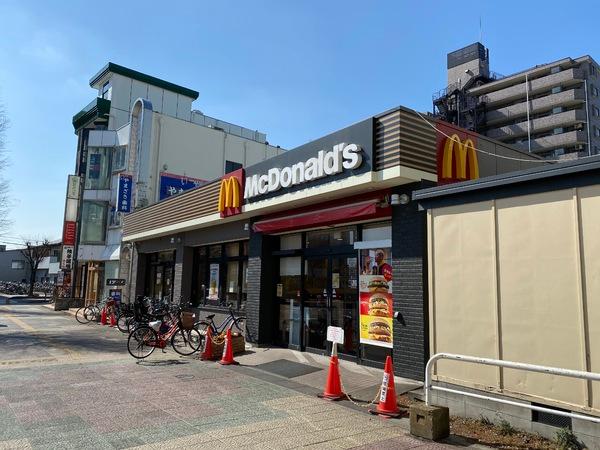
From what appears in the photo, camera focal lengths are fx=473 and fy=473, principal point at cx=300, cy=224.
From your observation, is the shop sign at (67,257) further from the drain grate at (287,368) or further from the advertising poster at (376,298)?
the advertising poster at (376,298)

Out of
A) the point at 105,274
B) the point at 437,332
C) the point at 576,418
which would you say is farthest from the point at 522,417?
the point at 105,274

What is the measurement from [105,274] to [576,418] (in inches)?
1103

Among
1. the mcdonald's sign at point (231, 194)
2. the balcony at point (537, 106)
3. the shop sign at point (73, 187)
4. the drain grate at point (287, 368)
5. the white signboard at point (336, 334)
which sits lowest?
the drain grate at point (287, 368)

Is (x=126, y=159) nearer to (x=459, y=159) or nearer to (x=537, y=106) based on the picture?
(x=459, y=159)

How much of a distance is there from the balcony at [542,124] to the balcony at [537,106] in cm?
128

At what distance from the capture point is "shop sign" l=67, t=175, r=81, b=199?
32250mm

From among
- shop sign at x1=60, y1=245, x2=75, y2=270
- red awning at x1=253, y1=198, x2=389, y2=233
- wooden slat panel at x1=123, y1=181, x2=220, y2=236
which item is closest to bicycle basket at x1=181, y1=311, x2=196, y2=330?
red awning at x1=253, y1=198, x2=389, y2=233

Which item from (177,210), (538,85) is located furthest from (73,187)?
(538,85)

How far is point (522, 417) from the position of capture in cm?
595

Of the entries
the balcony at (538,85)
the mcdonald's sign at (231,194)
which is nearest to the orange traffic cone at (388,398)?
the mcdonald's sign at (231,194)

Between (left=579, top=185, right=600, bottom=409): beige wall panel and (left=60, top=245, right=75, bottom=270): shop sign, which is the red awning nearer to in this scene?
(left=579, top=185, right=600, bottom=409): beige wall panel

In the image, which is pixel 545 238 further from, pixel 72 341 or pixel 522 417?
pixel 72 341

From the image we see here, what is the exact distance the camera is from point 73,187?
32.4 metres

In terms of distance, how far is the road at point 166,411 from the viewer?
5566 millimetres
